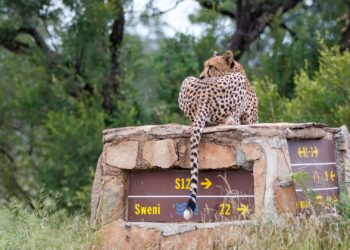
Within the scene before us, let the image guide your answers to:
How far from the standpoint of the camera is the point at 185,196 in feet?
22.5

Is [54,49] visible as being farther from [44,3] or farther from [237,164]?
[237,164]

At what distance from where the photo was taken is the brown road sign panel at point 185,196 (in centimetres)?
665

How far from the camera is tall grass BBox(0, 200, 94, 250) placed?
7.00 metres

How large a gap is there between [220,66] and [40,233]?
2408mm

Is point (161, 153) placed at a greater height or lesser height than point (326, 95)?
lesser

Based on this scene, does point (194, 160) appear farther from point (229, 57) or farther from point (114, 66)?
point (114, 66)

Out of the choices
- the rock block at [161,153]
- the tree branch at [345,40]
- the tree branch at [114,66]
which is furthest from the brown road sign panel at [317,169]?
the tree branch at [114,66]

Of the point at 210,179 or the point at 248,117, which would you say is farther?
the point at 248,117

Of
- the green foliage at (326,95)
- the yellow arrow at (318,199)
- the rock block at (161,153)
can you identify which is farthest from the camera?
the green foliage at (326,95)

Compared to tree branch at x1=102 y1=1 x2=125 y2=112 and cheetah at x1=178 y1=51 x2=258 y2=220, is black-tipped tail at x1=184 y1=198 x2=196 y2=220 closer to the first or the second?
cheetah at x1=178 y1=51 x2=258 y2=220

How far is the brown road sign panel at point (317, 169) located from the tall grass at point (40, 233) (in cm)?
192

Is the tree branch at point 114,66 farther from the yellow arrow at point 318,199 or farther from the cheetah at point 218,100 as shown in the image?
the yellow arrow at point 318,199

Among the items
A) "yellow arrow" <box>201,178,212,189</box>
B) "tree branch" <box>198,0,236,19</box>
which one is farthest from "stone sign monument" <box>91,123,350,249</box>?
"tree branch" <box>198,0,236,19</box>

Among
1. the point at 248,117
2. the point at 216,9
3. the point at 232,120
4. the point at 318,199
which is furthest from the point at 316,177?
the point at 216,9
